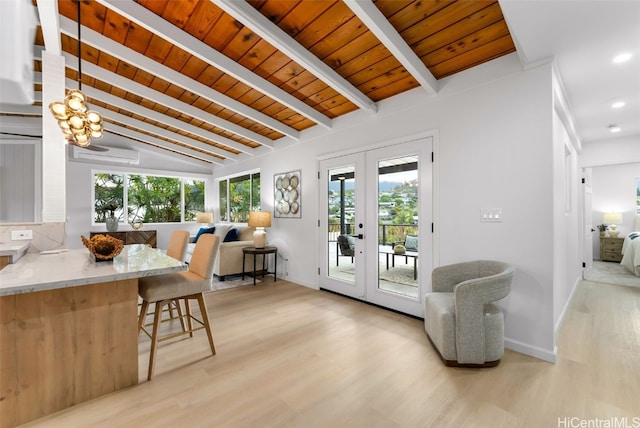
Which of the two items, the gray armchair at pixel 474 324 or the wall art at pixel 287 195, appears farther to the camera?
the wall art at pixel 287 195

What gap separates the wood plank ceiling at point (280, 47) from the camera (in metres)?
2.17

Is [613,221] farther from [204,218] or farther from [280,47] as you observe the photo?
[204,218]

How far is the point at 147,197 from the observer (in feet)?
23.1

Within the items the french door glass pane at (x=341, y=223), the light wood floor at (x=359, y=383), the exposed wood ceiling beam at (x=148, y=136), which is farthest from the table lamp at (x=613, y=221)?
the exposed wood ceiling beam at (x=148, y=136)

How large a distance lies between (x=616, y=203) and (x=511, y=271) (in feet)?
22.5

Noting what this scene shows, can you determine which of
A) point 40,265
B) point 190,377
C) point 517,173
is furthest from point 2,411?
point 517,173

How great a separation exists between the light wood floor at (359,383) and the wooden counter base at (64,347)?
0.42 ft

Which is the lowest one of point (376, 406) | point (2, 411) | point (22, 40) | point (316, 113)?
point (376, 406)

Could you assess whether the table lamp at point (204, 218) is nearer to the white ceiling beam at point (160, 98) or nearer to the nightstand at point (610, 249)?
the white ceiling beam at point (160, 98)

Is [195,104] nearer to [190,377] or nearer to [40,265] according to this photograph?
[40,265]

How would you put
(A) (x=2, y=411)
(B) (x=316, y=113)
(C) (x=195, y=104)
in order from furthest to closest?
(C) (x=195, y=104), (B) (x=316, y=113), (A) (x=2, y=411)

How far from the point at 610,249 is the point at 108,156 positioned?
37.4 feet

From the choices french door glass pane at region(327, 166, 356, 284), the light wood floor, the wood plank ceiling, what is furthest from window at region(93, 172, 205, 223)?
the light wood floor

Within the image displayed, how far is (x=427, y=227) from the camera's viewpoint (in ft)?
10.2
